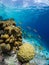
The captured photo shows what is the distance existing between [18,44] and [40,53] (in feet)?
2.62

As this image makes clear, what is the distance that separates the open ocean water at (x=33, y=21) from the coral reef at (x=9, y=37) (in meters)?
0.74

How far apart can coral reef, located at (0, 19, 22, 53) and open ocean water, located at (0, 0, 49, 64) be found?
738 mm

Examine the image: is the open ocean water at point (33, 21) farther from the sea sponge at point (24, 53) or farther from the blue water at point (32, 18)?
the sea sponge at point (24, 53)

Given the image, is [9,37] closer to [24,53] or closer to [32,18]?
[24,53]

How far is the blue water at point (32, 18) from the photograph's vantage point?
4.46 meters

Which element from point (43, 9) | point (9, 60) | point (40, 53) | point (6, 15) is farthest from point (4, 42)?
point (43, 9)

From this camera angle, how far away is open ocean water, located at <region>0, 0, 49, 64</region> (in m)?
4.36

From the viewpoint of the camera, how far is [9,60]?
141 inches

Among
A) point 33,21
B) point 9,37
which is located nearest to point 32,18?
point 33,21

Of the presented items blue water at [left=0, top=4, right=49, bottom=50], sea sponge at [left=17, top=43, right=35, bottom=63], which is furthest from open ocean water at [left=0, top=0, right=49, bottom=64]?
sea sponge at [left=17, top=43, right=35, bottom=63]

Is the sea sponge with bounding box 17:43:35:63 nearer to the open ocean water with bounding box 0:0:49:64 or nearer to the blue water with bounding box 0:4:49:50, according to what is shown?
the open ocean water with bounding box 0:0:49:64

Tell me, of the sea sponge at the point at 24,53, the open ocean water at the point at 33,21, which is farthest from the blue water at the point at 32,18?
the sea sponge at the point at 24,53

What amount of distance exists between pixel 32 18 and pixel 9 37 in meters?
1.37

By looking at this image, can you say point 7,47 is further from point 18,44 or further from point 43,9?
point 43,9
